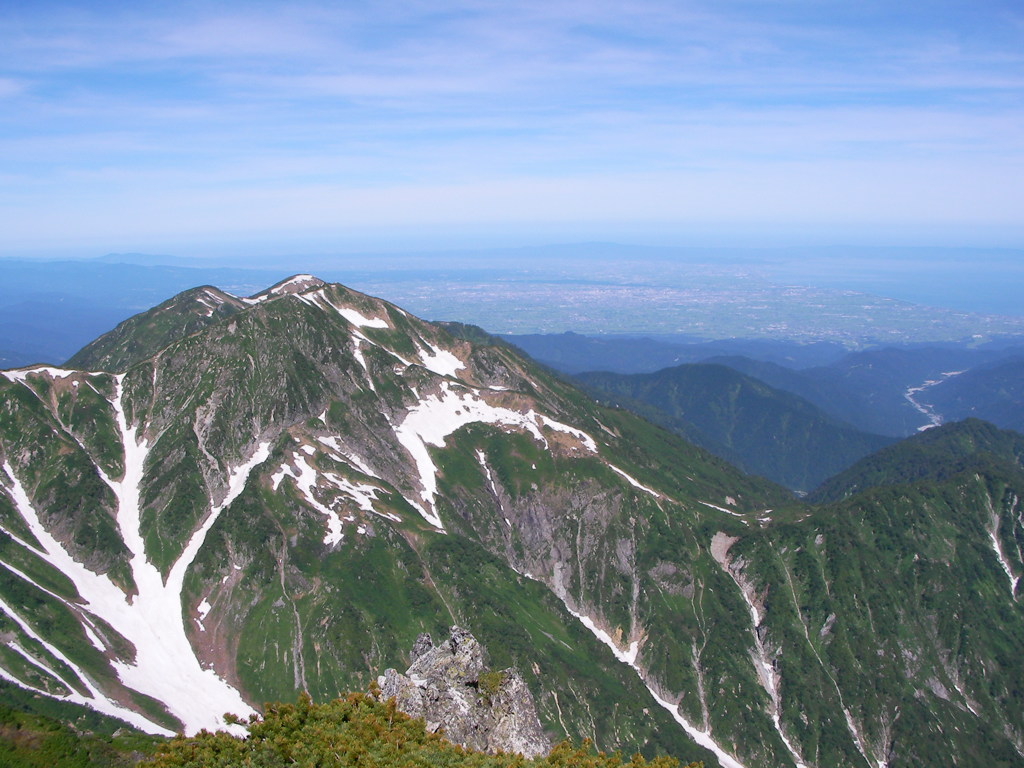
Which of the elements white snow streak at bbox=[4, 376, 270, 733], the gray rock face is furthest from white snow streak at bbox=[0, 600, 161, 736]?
the gray rock face

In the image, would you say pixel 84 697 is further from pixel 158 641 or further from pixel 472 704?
pixel 472 704

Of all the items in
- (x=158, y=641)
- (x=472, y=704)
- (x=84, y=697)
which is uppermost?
(x=472, y=704)

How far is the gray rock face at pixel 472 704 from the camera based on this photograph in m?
72.5

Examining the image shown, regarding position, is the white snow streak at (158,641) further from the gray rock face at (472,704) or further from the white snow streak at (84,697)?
the gray rock face at (472,704)

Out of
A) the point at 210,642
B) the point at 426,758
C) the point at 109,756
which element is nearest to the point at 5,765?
the point at 109,756

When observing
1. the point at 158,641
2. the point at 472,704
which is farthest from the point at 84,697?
the point at 472,704

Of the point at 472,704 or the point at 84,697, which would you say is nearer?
the point at 472,704

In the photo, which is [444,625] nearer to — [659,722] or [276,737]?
[659,722]

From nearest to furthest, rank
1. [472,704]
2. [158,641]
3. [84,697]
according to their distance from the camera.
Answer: [472,704], [84,697], [158,641]

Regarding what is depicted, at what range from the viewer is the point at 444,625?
7653 inches

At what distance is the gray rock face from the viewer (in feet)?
238

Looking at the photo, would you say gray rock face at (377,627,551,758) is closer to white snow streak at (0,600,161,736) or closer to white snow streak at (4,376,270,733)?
white snow streak at (0,600,161,736)

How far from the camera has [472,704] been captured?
74.9 metres

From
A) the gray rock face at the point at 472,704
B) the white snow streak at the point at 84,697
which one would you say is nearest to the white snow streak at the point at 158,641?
the white snow streak at the point at 84,697
